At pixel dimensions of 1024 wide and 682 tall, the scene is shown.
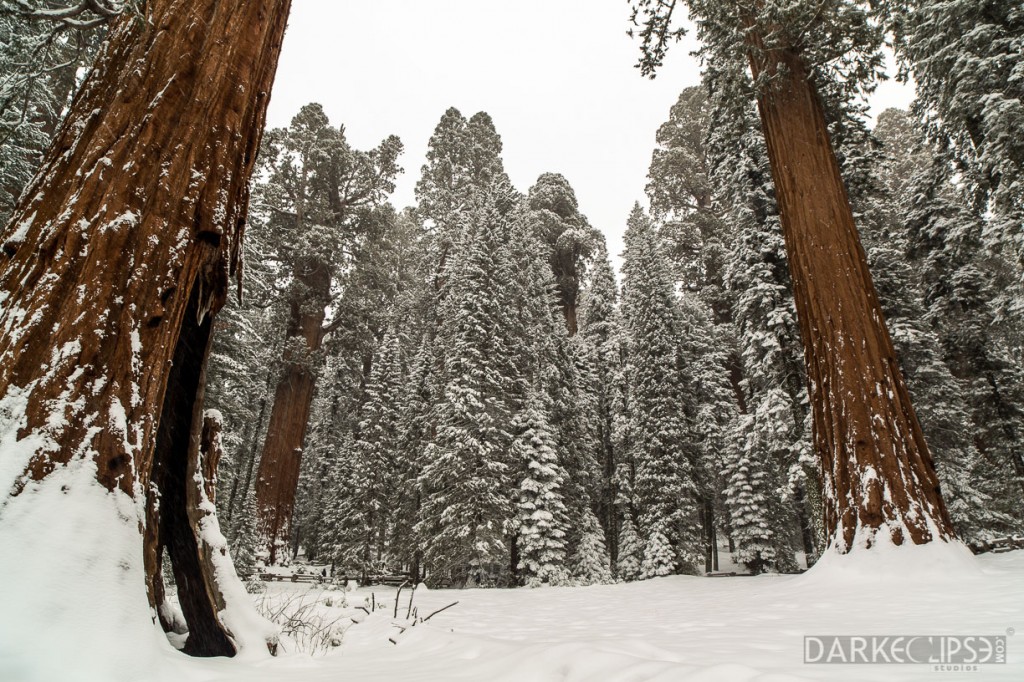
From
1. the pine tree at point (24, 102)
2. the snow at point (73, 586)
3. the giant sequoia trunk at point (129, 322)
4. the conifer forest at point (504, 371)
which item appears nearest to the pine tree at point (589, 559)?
the conifer forest at point (504, 371)

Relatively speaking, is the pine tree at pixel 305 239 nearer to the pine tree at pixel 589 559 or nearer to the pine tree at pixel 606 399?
the pine tree at pixel 589 559

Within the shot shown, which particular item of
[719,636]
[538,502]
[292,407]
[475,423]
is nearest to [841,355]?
[719,636]

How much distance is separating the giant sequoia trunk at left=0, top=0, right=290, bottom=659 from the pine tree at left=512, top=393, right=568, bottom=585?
13.5 metres

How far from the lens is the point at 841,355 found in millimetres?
5375

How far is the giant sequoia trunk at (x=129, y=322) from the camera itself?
5.89 feet

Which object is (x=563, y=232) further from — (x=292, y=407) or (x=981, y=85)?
(x=981, y=85)

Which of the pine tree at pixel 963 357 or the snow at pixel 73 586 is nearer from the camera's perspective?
the snow at pixel 73 586

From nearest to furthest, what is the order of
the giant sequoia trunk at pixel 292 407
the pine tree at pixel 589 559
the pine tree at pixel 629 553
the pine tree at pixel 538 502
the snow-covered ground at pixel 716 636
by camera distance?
the snow-covered ground at pixel 716 636 < the giant sequoia trunk at pixel 292 407 < the pine tree at pixel 538 502 < the pine tree at pixel 589 559 < the pine tree at pixel 629 553

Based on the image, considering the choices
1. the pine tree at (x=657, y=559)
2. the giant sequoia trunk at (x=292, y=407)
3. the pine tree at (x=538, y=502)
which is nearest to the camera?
the giant sequoia trunk at (x=292, y=407)

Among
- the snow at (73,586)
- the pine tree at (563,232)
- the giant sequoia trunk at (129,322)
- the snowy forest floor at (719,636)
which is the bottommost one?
the snowy forest floor at (719,636)

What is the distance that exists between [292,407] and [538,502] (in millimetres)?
8238

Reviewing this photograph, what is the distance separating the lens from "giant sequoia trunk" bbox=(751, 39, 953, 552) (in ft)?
15.7

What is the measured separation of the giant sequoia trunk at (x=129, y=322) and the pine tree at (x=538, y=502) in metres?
13.5

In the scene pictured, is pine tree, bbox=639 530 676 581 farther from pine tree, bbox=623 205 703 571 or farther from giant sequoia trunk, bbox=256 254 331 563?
giant sequoia trunk, bbox=256 254 331 563
